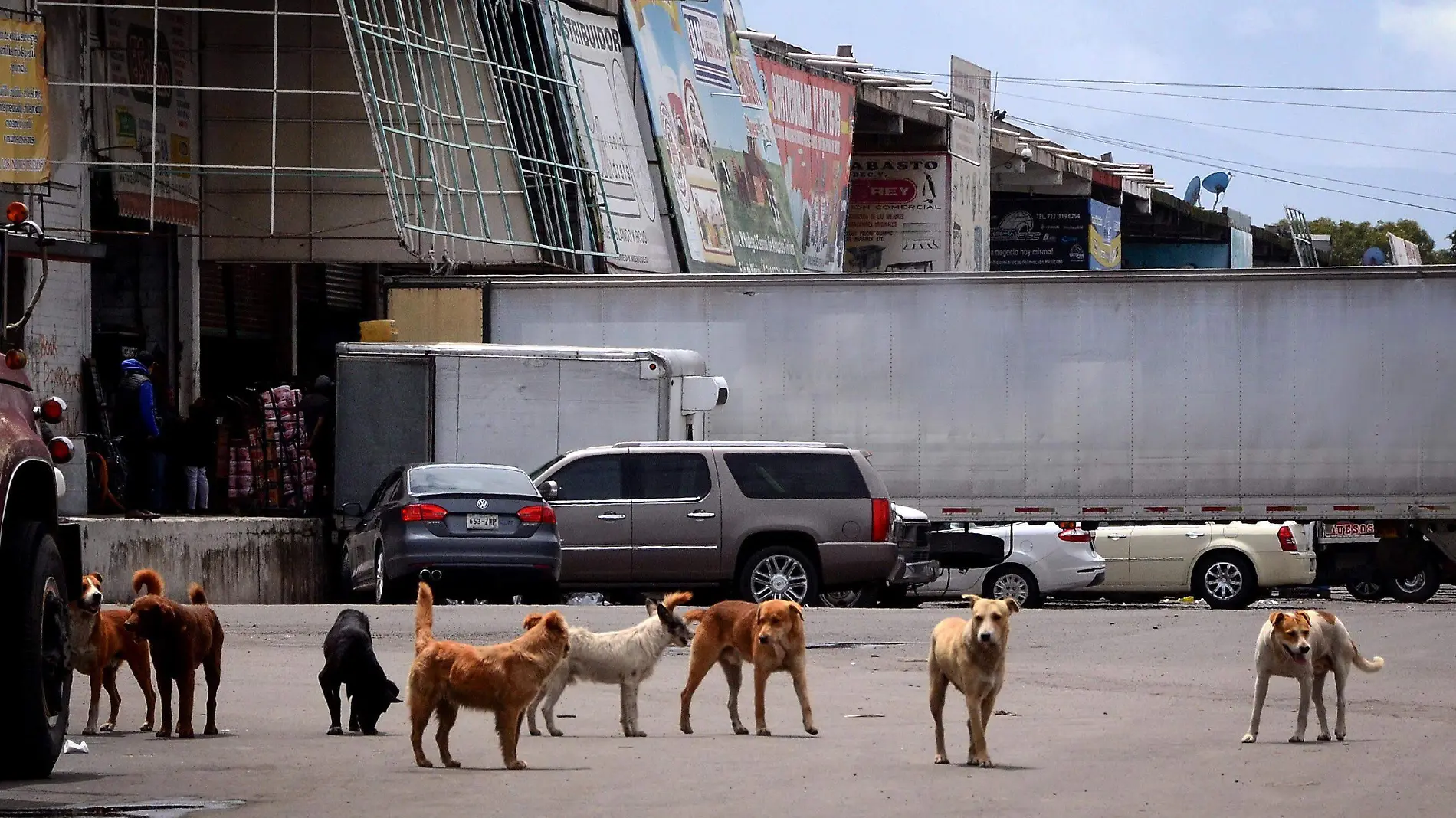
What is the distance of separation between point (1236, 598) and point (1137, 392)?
3324mm

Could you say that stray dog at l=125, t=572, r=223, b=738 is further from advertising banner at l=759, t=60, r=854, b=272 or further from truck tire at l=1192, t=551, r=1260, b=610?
advertising banner at l=759, t=60, r=854, b=272

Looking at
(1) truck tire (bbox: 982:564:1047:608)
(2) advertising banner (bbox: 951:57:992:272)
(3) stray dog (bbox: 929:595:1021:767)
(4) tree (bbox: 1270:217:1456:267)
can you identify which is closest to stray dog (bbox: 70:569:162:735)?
(3) stray dog (bbox: 929:595:1021:767)

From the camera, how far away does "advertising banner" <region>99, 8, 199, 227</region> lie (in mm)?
28719

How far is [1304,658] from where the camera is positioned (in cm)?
1109

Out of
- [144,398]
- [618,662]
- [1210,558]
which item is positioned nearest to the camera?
[618,662]

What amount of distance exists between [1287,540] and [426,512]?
11535 millimetres

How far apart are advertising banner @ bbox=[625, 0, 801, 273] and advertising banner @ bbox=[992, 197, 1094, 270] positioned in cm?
1863

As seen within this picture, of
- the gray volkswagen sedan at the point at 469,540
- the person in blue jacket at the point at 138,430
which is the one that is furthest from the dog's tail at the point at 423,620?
the person in blue jacket at the point at 138,430

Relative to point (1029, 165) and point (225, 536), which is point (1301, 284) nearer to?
point (225, 536)

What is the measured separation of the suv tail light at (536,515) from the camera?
2028 centimetres

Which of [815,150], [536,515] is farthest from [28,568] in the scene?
[815,150]

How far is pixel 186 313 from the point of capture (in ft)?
103

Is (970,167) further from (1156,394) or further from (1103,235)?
(1156,394)

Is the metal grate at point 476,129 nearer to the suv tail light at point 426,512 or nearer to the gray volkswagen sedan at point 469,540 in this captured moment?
the gray volkswagen sedan at point 469,540
